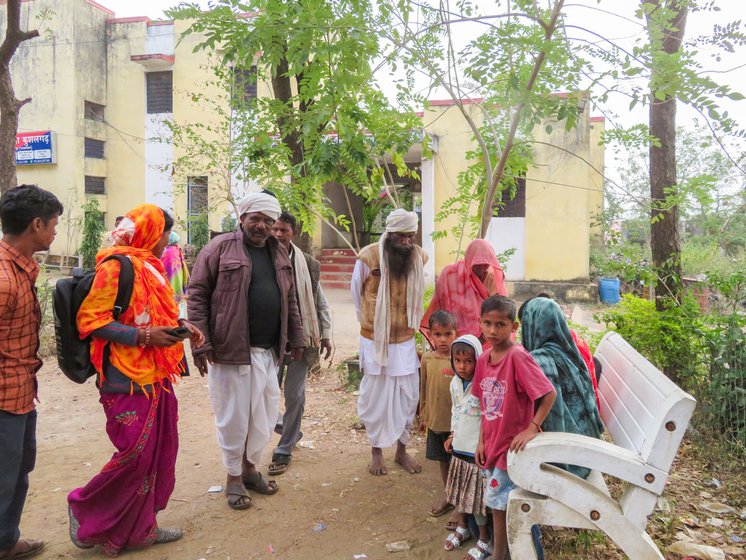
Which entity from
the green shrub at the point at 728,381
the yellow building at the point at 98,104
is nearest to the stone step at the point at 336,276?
the yellow building at the point at 98,104

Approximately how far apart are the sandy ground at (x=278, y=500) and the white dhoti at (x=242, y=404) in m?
0.39

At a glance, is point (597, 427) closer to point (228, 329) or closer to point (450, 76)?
point (228, 329)

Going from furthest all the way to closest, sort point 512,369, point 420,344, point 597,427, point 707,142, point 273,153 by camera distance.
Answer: point 420,344 → point 273,153 → point 707,142 → point 597,427 → point 512,369

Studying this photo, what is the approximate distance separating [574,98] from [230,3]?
2357 millimetres

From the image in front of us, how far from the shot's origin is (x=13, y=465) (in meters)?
2.75

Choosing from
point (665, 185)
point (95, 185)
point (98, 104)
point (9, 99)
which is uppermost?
point (98, 104)

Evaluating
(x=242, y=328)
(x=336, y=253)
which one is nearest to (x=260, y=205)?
(x=242, y=328)

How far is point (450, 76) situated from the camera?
431cm

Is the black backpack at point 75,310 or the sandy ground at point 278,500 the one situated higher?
the black backpack at point 75,310

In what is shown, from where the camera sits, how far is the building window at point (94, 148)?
63.8 feet

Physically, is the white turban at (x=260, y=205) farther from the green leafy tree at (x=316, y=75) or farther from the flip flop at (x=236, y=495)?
the flip flop at (x=236, y=495)

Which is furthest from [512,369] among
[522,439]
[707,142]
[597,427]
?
[707,142]

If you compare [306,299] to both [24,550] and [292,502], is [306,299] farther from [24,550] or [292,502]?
[24,550]

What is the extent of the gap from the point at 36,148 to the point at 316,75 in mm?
19498
